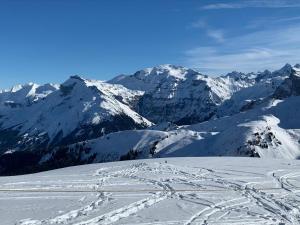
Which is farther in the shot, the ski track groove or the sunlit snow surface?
the sunlit snow surface

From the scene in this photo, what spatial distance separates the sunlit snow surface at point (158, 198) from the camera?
26.3 metres

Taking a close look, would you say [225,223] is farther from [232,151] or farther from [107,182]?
[232,151]

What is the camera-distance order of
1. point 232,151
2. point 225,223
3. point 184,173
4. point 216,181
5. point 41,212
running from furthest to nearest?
point 232,151 < point 184,173 < point 216,181 < point 41,212 < point 225,223

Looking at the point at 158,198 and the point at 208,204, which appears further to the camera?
the point at 158,198

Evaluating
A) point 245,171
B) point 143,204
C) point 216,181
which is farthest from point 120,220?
point 245,171

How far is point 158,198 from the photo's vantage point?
1267 inches

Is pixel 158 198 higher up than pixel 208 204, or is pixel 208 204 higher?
pixel 158 198

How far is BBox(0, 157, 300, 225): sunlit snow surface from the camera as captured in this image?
86.3ft

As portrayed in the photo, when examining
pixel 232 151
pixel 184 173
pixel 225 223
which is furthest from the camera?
pixel 232 151

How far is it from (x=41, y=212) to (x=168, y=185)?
13.1 metres

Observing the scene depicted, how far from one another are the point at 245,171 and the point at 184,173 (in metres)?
6.24

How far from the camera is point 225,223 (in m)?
25.1

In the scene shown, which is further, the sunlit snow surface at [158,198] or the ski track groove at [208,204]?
the sunlit snow surface at [158,198]

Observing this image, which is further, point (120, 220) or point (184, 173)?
point (184, 173)
